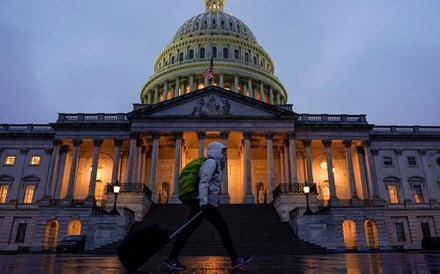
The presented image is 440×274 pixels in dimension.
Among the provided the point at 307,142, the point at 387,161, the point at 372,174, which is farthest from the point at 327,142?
the point at 387,161

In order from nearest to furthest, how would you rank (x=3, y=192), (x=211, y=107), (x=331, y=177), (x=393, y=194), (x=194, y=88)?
(x=331, y=177) < (x=211, y=107) < (x=3, y=192) < (x=393, y=194) < (x=194, y=88)

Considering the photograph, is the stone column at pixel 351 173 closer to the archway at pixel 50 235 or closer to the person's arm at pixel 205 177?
the archway at pixel 50 235

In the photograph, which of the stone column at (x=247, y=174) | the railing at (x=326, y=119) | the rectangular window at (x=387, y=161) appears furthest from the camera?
the rectangular window at (x=387, y=161)

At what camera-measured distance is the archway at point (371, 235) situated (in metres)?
36.2

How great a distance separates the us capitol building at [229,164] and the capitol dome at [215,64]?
827 inches

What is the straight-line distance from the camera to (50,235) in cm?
3866

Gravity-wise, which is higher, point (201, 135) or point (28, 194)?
point (201, 135)

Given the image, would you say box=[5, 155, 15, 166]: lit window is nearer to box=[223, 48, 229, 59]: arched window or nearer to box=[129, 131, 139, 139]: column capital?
box=[129, 131, 139, 139]: column capital

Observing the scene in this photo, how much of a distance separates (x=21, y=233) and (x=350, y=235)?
40941 millimetres

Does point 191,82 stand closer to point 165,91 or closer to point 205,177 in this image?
point 165,91

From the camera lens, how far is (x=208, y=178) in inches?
269

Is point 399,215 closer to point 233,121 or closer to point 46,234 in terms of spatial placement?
point 233,121

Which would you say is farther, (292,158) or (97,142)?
(97,142)

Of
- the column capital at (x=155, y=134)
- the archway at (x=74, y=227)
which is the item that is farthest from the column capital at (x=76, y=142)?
the archway at (x=74, y=227)
